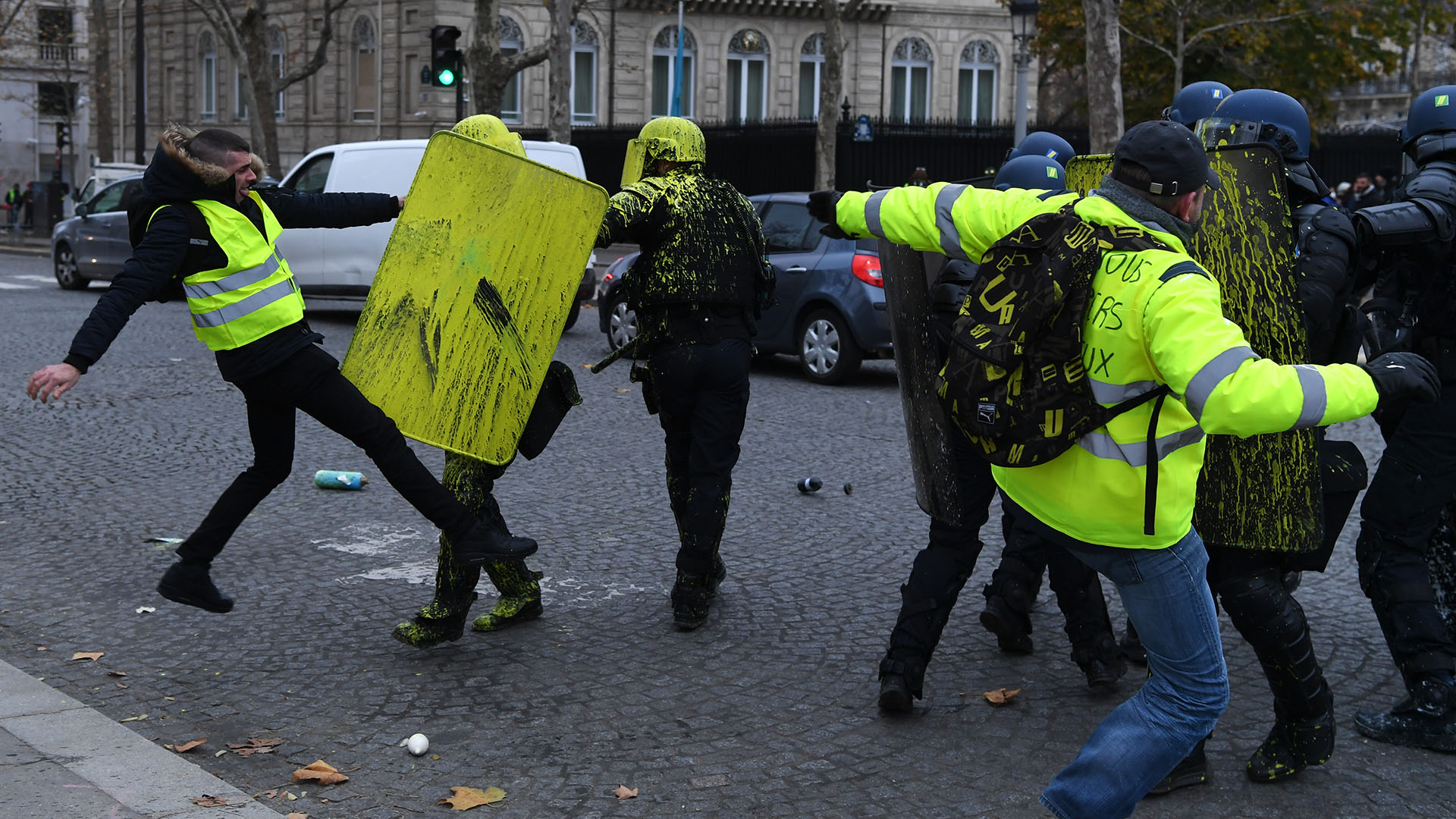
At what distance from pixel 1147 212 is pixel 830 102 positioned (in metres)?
24.6

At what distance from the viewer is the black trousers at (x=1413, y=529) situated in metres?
4.16

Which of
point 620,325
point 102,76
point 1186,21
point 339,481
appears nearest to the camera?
point 339,481

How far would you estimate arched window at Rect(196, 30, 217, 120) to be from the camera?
46.3 meters

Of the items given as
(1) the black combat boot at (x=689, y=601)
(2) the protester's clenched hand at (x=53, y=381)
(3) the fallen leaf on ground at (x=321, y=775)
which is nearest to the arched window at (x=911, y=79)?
(1) the black combat boot at (x=689, y=601)

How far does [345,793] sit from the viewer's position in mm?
3656

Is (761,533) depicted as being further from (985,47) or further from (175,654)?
(985,47)

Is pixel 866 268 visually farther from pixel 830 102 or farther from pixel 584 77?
pixel 584 77

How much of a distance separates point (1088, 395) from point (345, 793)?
2.02 meters

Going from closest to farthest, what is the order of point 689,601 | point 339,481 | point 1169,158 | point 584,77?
point 1169,158 → point 689,601 → point 339,481 → point 584,77

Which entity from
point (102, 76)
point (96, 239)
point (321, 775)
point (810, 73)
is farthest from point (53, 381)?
point (102, 76)

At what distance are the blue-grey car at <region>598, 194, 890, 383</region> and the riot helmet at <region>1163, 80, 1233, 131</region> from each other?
6.32 metres

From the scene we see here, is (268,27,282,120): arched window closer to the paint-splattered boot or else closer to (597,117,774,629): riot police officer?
(597,117,774,629): riot police officer

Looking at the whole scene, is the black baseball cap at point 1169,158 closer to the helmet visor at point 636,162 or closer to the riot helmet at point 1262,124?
the riot helmet at point 1262,124

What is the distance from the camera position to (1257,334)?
148 inches
